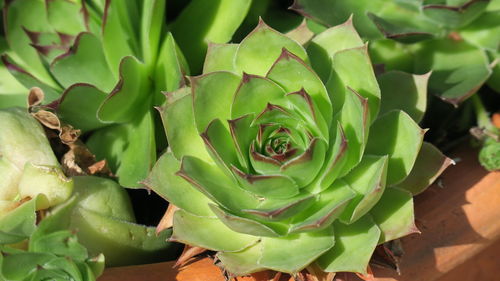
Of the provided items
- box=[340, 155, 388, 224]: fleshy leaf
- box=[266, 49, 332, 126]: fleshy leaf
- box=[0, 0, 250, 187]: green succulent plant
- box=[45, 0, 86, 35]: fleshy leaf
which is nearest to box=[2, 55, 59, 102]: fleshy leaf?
box=[0, 0, 250, 187]: green succulent plant

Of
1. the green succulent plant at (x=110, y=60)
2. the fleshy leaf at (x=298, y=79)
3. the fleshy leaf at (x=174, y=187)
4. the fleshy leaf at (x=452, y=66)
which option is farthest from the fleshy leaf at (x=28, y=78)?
the fleshy leaf at (x=452, y=66)

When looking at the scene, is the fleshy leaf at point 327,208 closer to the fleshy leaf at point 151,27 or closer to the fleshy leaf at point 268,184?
the fleshy leaf at point 268,184

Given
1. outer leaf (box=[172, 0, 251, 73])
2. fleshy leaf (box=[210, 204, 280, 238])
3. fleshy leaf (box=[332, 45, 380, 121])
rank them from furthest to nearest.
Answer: outer leaf (box=[172, 0, 251, 73])
fleshy leaf (box=[332, 45, 380, 121])
fleshy leaf (box=[210, 204, 280, 238])

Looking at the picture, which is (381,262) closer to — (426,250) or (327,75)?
(426,250)

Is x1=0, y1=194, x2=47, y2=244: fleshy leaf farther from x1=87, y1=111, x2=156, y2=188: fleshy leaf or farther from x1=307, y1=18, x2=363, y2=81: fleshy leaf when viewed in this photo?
x1=307, y1=18, x2=363, y2=81: fleshy leaf

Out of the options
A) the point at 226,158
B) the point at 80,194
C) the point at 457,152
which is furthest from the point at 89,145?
the point at 457,152

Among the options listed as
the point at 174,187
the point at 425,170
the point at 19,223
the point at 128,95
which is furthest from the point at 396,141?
→ the point at 19,223
